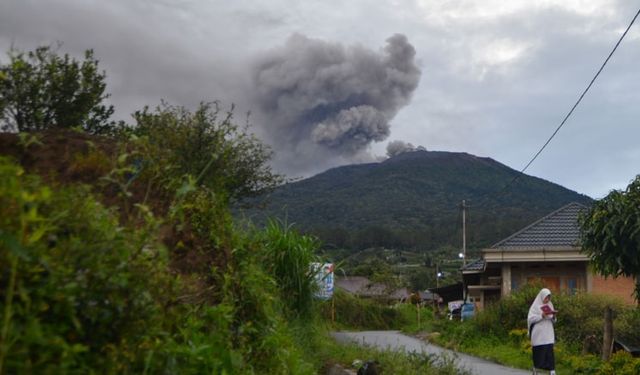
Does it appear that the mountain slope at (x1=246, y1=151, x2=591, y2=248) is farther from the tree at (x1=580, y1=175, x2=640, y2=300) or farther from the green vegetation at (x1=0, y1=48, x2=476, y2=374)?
the green vegetation at (x1=0, y1=48, x2=476, y2=374)

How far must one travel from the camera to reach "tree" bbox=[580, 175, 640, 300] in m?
15.3

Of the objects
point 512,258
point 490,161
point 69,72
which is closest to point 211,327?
point 69,72

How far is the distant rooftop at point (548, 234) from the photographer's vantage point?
33797 mm

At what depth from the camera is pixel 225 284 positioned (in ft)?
17.3

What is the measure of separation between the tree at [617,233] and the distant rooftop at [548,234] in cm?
1678

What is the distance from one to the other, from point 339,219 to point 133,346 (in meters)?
102

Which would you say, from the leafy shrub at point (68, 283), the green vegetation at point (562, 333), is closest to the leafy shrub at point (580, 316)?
the green vegetation at point (562, 333)

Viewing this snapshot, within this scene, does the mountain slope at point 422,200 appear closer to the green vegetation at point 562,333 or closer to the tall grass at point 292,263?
the green vegetation at point 562,333

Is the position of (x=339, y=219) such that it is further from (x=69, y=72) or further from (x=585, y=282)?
(x=69, y=72)

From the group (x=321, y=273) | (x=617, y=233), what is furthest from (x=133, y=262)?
→ (x=617, y=233)

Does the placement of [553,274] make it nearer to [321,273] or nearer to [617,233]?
[617,233]

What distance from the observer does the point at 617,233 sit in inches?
608

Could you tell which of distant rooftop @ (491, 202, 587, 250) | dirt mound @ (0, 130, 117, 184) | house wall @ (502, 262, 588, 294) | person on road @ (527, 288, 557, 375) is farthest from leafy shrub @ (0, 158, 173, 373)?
distant rooftop @ (491, 202, 587, 250)

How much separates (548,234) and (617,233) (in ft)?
66.2
